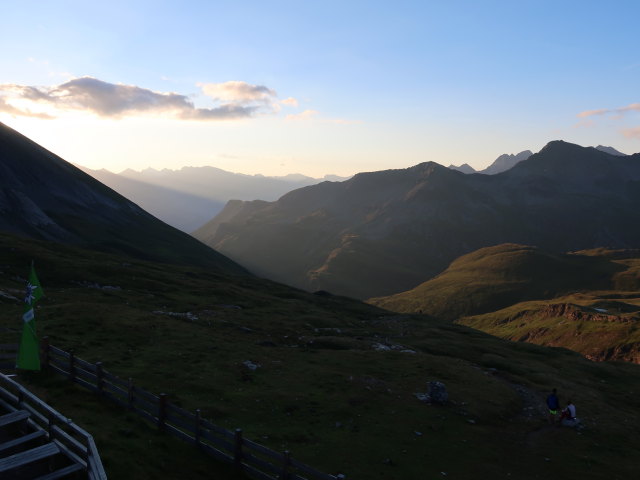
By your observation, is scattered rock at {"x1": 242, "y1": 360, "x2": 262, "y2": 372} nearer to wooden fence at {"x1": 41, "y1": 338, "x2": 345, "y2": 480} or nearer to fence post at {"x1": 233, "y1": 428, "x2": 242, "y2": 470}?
wooden fence at {"x1": 41, "y1": 338, "x2": 345, "y2": 480}

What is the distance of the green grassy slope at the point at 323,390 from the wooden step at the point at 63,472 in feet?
10.1

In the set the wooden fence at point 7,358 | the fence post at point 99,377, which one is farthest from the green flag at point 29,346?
the wooden fence at point 7,358

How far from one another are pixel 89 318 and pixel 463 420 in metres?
39.8

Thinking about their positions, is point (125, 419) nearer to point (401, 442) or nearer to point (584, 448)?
point (401, 442)

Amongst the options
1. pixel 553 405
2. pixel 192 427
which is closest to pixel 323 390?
pixel 192 427

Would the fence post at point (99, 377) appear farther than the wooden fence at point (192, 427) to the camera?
Yes

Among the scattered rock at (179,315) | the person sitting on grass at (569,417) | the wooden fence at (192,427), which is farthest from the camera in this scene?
the scattered rock at (179,315)

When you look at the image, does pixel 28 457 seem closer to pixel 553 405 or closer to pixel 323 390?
pixel 323 390

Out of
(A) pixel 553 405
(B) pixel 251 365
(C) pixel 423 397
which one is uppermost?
(B) pixel 251 365

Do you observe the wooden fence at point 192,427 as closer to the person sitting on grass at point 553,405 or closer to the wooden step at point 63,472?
the wooden step at point 63,472

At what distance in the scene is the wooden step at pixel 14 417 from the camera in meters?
17.6

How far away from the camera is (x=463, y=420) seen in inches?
1560

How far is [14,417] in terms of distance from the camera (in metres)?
18.0

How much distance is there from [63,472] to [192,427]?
25.4ft
